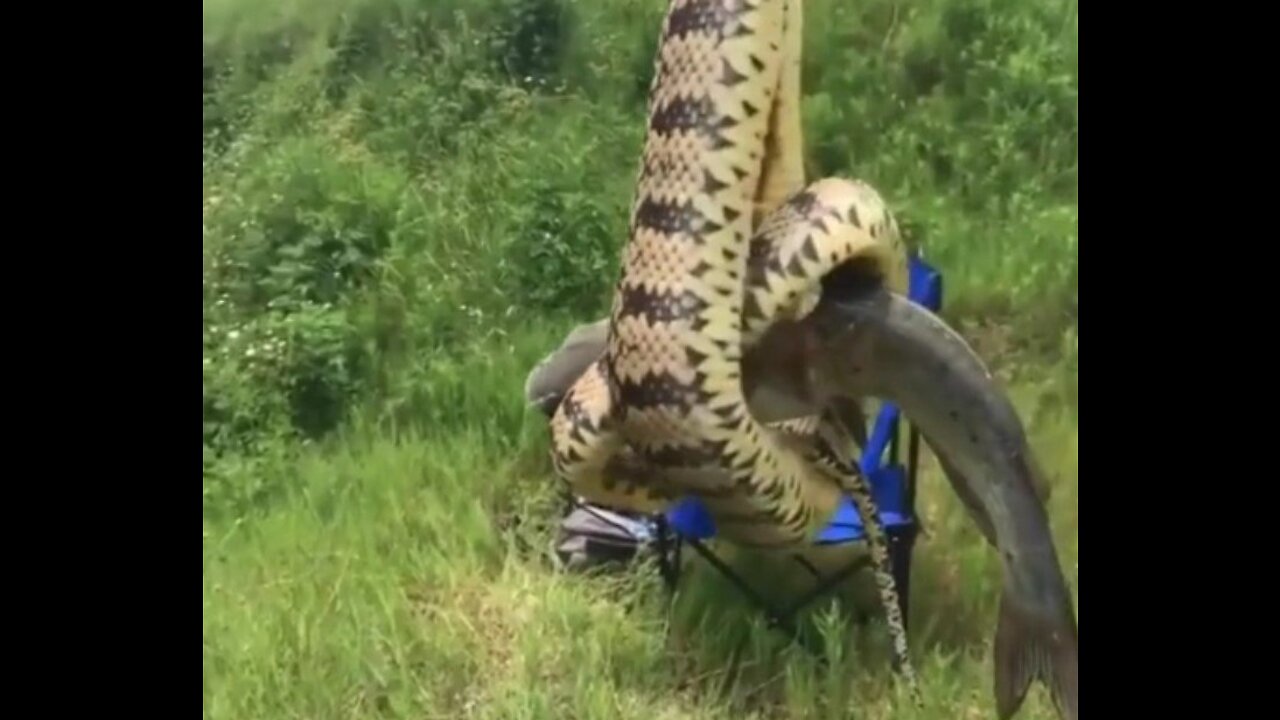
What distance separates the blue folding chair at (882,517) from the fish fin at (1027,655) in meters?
0.08

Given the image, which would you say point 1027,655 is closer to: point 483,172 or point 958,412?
point 958,412

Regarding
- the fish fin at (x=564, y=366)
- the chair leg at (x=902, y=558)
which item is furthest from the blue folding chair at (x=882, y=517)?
the fish fin at (x=564, y=366)

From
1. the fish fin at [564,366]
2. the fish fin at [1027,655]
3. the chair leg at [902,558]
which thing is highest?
the fish fin at [564,366]

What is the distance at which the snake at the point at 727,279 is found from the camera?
1.28 m

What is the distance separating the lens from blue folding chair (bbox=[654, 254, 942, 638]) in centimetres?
133

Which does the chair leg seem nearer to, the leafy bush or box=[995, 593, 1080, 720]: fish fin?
box=[995, 593, 1080, 720]: fish fin

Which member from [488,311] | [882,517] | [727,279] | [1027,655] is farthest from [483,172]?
[1027,655]

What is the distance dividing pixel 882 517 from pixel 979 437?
0.32ft

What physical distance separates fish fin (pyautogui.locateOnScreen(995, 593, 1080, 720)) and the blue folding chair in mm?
77

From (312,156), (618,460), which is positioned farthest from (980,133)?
(312,156)

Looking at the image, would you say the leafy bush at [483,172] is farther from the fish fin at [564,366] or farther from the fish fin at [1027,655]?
the fish fin at [1027,655]

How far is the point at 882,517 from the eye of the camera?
4.41 feet

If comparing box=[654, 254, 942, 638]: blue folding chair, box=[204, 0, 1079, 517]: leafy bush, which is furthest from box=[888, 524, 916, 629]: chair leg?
box=[204, 0, 1079, 517]: leafy bush
